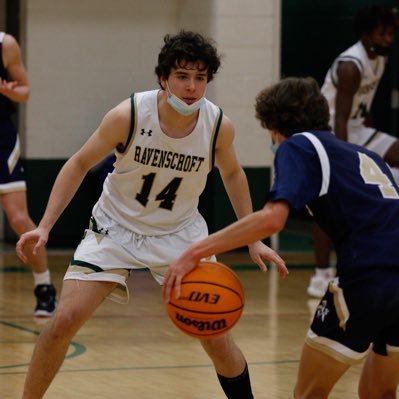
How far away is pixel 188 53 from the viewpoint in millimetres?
5051

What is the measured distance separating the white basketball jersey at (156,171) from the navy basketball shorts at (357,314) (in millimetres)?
1150

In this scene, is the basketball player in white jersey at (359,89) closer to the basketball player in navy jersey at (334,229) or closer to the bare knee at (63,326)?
the bare knee at (63,326)

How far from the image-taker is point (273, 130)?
436 cm

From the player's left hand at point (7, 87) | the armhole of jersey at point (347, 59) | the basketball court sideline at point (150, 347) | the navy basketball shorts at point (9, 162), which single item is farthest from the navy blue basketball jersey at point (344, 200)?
the armhole of jersey at point (347, 59)

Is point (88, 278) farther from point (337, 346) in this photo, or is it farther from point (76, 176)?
point (337, 346)

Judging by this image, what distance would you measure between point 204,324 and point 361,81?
4926 millimetres

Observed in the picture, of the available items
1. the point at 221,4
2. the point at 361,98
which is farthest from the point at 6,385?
the point at 221,4

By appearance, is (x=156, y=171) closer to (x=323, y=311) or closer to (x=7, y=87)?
(x=323, y=311)

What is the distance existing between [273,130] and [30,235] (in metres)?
1.21

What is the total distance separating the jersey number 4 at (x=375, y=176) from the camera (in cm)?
426

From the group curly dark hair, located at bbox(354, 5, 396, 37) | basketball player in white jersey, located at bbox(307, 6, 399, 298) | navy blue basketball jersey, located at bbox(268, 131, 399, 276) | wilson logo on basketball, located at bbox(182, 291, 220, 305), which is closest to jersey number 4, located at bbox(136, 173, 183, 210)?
wilson logo on basketball, located at bbox(182, 291, 220, 305)

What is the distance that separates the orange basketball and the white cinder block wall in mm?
6680

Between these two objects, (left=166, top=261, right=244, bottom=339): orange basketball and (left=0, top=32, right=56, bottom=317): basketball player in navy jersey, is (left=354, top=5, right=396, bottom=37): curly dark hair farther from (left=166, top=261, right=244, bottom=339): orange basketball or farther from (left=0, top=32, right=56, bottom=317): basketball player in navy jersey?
(left=166, top=261, right=244, bottom=339): orange basketball

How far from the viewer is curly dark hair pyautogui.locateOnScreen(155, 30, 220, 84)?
5.06 m
